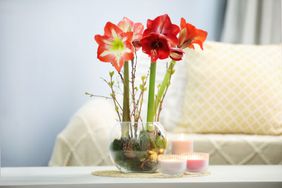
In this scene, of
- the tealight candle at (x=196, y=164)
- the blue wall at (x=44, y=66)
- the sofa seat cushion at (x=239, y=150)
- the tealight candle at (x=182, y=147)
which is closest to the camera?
the tealight candle at (x=196, y=164)

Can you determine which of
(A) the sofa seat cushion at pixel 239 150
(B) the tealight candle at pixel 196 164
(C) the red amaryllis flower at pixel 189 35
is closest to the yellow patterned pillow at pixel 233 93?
(A) the sofa seat cushion at pixel 239 150

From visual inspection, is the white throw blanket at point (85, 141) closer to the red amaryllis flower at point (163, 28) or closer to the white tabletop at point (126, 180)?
the white tabletop at point (126, 180)

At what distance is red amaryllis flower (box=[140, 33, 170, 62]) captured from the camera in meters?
1.47

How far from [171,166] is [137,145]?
0.10 m

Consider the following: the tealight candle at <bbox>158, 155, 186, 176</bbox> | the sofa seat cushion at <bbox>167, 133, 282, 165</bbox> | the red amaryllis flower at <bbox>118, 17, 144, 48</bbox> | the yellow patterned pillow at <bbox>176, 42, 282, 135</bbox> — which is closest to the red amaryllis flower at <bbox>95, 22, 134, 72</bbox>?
the red amaryllis flower at <bbox>118, 17, 144, 48</bbox>

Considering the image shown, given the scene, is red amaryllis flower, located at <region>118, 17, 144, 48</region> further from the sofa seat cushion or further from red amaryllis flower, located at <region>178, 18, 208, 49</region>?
the sofa seat cushion

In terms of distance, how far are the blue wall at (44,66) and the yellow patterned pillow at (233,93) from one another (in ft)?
2.23

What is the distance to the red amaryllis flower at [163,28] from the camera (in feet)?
4.91

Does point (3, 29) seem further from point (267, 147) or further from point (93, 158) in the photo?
point (267, 147)

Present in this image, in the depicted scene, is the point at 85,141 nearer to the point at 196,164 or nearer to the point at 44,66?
the point at 44,66

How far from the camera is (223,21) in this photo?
368 centimetres

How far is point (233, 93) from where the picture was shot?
2.81m

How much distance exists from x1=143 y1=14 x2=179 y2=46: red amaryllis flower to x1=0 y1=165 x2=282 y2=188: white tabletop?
38 centimetres

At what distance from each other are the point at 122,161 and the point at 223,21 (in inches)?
92.0
